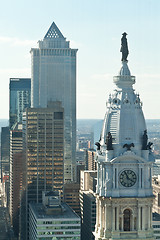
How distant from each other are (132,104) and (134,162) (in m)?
6.64

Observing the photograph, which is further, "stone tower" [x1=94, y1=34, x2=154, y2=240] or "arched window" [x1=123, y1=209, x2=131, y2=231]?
"arched window" [x1=123, y1=209, x2=131, y2=231]

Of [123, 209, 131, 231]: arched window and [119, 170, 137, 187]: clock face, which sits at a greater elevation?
[119, 170, 137, 187]: clock face

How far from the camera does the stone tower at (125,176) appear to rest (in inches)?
3157

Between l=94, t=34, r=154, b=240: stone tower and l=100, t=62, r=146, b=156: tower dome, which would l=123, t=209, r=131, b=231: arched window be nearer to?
l=94, t=34, r=154, b=240: stone tower

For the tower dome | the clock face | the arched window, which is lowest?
the arched window

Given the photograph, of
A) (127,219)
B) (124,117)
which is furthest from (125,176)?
(124,117)

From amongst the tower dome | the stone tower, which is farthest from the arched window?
the tower dome

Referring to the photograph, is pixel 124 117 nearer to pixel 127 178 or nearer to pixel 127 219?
pixel 127 178

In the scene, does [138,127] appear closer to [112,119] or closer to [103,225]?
[112,119]

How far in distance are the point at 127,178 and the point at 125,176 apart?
0.31 meters

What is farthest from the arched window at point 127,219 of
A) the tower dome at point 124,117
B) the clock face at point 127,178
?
the tower dome at point 124,117

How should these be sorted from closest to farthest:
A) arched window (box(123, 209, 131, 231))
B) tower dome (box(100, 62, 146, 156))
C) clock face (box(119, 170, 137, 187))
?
clock face (box(119, 170, 137, 187))
tower dome (box(100, 62, 146, 156))
arched window (box(123, 209, 131, 231))

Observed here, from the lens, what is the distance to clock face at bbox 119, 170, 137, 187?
80125 mm

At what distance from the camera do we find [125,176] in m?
80.2
